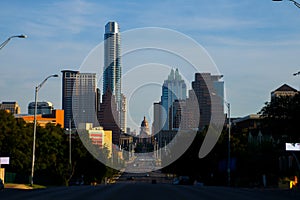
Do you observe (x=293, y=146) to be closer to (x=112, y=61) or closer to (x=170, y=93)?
(x=170, y=93)

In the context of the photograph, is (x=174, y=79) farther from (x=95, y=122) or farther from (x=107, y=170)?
(x=95, y=122)

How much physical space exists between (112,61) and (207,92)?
57.3 m

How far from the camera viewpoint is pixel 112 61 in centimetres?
17200

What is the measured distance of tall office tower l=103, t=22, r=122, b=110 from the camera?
155 meters

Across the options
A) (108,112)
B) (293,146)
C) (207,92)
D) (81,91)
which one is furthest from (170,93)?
(293,146)

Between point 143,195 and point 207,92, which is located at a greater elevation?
point 207,92

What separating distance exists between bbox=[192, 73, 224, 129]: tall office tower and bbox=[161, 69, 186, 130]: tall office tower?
4.26 metres

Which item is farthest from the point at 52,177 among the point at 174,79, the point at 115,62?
the point at 115,62

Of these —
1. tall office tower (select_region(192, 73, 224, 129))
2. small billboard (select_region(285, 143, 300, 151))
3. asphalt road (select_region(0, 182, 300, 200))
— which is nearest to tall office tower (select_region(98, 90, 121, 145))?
tall office tower (select_region(192, 73, 224, 129))

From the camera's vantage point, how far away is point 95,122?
189 m

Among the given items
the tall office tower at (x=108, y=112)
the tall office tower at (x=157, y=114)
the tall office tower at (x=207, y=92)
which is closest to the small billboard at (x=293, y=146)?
the tall office tower at (x=207, y=92)

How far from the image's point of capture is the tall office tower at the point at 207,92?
105 m

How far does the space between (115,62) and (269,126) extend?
120 metres

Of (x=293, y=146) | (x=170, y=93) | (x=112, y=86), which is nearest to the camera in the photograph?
(x=293, y=146)
